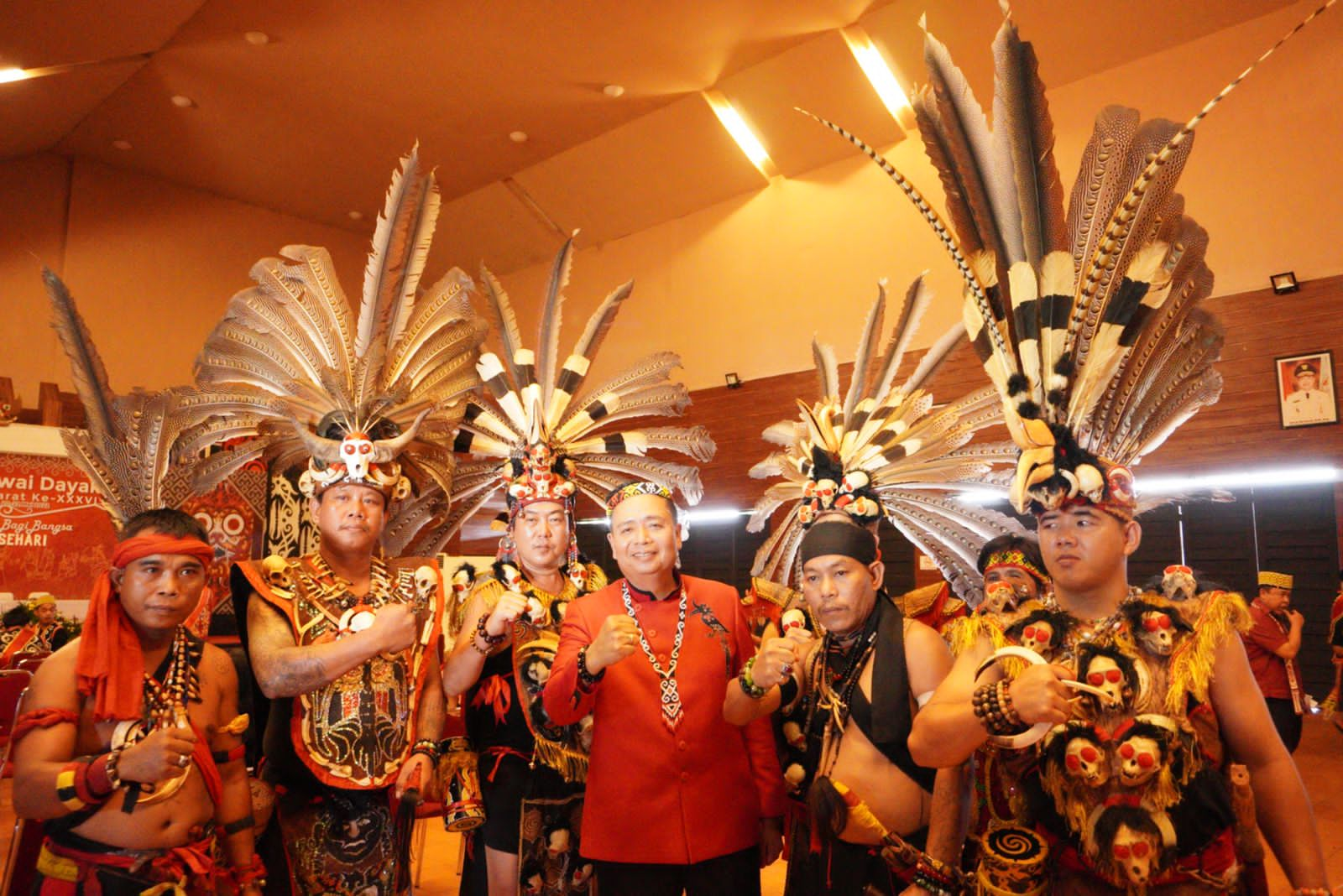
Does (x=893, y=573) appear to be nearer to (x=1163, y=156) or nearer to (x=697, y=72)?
(x=697, y=72)

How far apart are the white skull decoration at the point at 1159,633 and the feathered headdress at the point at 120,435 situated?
2616mm

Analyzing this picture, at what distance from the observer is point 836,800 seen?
2.13 metres

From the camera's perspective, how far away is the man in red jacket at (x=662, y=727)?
2252 millimetres

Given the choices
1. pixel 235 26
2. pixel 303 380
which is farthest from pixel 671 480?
pixel 235 26

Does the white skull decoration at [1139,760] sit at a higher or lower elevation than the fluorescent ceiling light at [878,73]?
lower

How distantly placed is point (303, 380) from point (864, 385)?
2.16m

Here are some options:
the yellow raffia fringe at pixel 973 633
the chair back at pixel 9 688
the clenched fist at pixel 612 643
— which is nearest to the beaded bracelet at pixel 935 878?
the yellow raffia fringe at pixel 973 633

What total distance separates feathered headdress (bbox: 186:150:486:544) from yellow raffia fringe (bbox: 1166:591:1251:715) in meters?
2.07

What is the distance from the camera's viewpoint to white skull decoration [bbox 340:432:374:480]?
8.52ft

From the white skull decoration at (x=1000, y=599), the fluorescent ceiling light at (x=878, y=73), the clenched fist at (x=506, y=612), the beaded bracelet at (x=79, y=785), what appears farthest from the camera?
the fluorescent ceiling light at (x=878, y=73)

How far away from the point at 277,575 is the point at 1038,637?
2.01 meters

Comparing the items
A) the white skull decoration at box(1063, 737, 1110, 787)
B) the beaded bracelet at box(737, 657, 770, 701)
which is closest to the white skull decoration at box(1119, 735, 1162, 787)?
the white skull decoration at box(1063, 737, 1110, 787)

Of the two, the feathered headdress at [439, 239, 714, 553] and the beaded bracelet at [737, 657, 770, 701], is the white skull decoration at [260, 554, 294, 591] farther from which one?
the beaded bracelet at [737, 657, 770, 701]

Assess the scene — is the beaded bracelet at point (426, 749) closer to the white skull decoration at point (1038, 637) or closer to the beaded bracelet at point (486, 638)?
the beaded bracelet at point (486, 638)
